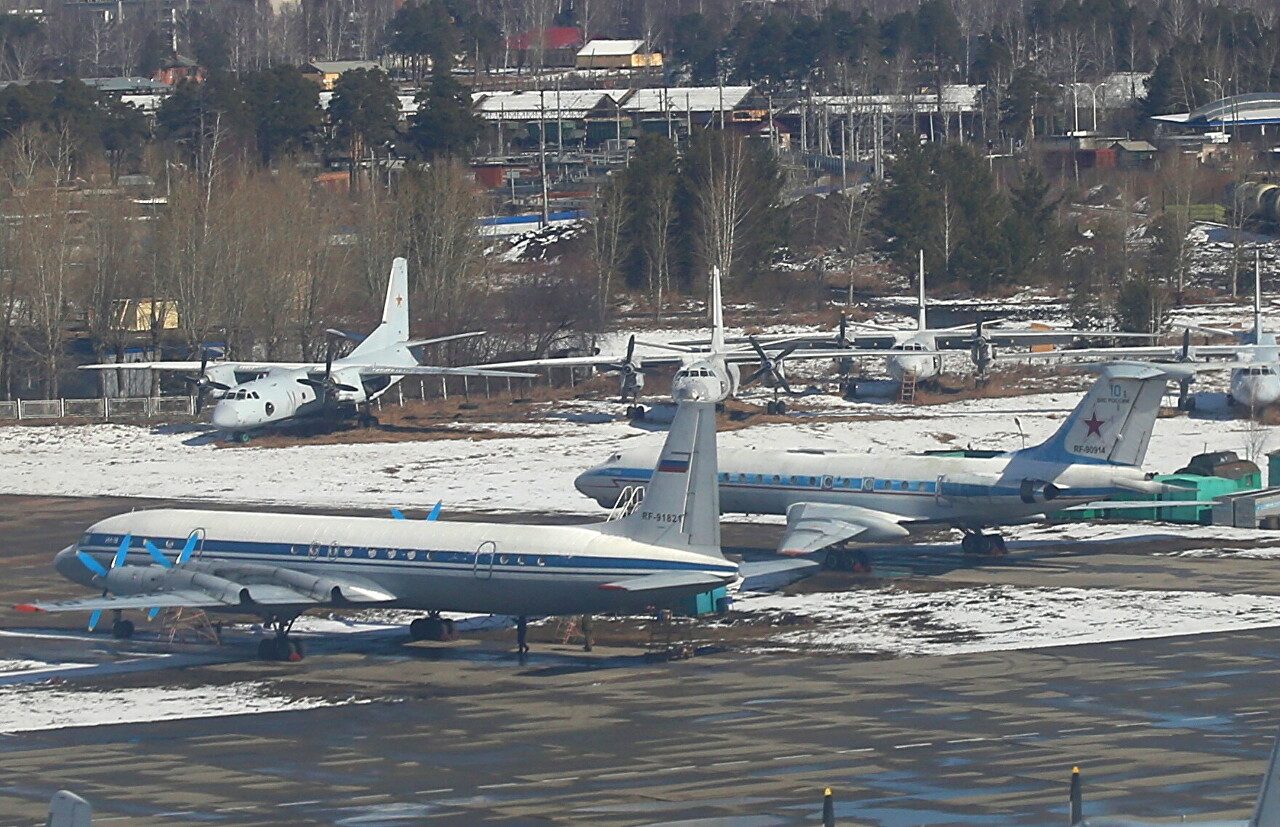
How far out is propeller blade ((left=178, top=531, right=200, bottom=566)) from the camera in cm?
4206

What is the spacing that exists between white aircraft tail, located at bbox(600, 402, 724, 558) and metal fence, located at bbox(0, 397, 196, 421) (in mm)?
50907

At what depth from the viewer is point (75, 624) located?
4509cm

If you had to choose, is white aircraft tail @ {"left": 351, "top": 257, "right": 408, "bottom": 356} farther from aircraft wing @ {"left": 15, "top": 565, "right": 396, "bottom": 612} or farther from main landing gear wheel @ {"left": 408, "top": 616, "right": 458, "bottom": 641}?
aircraft wing @ {"left": 15, "top": 565, "right": 396, "bottom": 612}

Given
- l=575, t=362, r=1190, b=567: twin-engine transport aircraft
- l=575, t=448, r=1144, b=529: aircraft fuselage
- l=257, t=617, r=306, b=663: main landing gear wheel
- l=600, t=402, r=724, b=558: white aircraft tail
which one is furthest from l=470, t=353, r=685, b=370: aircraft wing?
l=600, t=402, r=724, b=558: white aircraft tail

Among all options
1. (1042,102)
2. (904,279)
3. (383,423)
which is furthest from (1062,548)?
(1042,102)

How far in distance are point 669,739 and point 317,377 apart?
157 feet

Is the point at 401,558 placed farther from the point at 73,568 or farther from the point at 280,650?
the point at 73,568

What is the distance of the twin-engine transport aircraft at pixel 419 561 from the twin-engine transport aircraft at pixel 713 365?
33.0 m

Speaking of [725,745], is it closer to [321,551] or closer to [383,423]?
[321,551]

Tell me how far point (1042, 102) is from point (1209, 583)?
125056mm

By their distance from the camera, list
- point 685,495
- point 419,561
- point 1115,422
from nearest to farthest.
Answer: point 685,495
point 419,561
point 1115,422

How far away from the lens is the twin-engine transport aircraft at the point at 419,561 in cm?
3725

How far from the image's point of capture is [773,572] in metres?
42.0

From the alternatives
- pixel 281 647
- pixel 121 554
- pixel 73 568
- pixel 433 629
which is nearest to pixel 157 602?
pixel 281 647
